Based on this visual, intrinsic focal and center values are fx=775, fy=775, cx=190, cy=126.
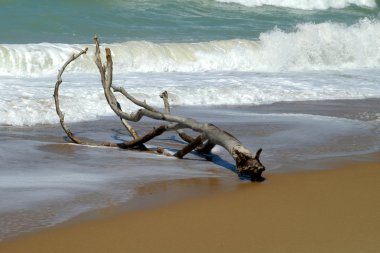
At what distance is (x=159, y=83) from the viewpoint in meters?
11.9

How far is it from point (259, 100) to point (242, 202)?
20.7 ft

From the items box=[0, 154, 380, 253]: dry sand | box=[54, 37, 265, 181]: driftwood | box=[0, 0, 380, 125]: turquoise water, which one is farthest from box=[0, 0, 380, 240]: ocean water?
box=[0, 154, 380, 253]: dry sand

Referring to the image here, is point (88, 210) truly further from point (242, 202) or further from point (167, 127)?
point (167, 127)

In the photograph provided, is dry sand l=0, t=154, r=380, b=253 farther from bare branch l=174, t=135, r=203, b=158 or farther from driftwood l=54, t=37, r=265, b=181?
bare branch l=174, t=135, r=203, b=158

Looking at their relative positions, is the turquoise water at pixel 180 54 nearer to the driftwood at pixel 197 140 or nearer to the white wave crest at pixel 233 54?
the white wave crest at pixel 233 54

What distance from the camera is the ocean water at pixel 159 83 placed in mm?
5414

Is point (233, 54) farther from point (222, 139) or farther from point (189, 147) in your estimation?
point (222, 139)

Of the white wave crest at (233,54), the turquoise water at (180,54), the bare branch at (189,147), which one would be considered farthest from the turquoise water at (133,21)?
the bare branch at (189,147)

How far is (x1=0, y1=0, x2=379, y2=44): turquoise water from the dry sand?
12.2 metres

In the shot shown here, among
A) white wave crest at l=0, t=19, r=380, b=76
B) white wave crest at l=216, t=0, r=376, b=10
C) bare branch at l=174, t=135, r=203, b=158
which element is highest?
white wave crest at l=216, t=0, r=376, b=10

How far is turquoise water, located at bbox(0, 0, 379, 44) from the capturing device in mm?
17875

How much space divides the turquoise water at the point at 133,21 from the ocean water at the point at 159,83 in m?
0.05

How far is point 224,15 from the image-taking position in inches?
939

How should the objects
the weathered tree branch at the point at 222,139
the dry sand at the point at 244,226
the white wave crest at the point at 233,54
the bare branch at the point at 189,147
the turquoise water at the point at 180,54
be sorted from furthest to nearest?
the white wave crest at the point at 233,54, the turquoise water at the point at 180,54, the bare branch at the point at 189,147, the weathered tree branch at the point at 222,139, the dry sand at the point at 244,226
